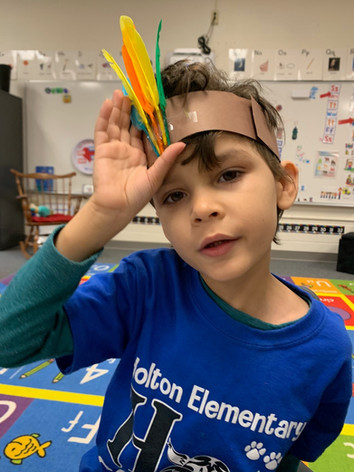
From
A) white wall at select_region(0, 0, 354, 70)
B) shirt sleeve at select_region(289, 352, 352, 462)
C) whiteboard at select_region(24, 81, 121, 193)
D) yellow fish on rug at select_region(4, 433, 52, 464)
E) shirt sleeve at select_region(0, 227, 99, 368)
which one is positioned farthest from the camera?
whiteboard at select_region(24, 81, 121, 193)

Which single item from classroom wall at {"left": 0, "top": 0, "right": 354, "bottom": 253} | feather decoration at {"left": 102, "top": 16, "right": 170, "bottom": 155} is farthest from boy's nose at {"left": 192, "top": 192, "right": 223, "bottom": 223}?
classroom wall at {"left": 0, "top": 0, "right": 354, "bottom": 253}

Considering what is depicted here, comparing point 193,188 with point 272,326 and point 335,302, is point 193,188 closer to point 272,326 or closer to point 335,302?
point 272,326

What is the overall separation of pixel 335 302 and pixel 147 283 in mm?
1980

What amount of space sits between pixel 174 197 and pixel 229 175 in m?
0.09

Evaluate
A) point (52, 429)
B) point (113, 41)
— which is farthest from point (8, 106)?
point (52, 429)

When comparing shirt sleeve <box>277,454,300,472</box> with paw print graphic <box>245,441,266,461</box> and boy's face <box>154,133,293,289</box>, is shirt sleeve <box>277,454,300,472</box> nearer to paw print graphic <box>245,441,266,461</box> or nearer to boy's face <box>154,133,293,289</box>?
paw print graphic <box>245,441,266,461</box>

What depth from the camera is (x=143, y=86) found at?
1.59 feet

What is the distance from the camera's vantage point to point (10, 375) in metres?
1.33

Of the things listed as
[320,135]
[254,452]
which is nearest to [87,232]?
[254,452]

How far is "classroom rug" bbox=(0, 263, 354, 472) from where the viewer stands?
3.12ft

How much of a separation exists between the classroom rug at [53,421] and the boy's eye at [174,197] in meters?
0.83

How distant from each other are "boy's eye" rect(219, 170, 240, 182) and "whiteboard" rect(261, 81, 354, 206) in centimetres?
303

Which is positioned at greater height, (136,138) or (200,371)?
(136,138)

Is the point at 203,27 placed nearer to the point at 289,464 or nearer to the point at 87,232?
the point at 87,232
